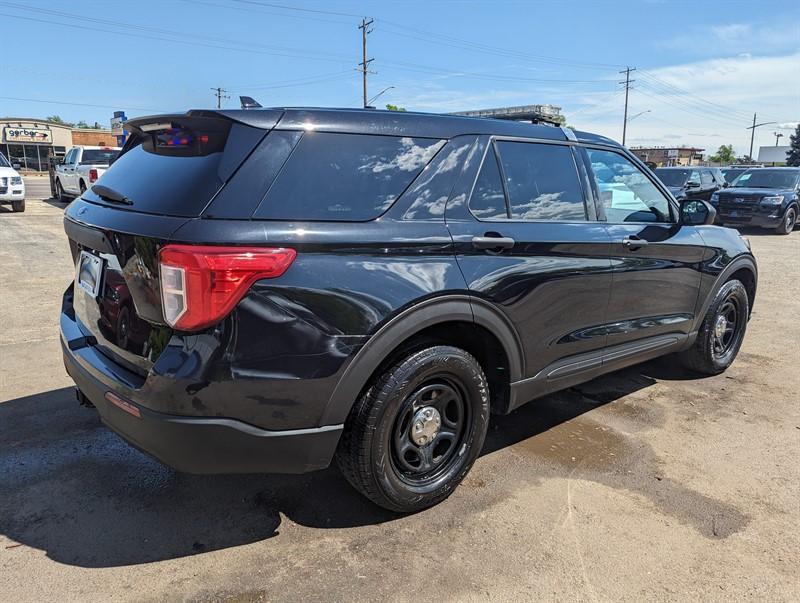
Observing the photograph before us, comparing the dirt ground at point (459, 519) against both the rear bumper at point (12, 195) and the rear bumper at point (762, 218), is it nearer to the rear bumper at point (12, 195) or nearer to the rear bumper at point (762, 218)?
the rear bumper at point (12, 195)

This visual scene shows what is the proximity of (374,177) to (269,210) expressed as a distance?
533mm

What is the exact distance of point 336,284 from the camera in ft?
7.84

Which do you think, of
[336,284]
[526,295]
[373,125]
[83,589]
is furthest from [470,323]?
[83,589]

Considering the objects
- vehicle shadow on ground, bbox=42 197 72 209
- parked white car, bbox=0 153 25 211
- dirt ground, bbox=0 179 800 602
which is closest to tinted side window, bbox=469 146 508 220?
dirt ground, bbox=0 179 800 602

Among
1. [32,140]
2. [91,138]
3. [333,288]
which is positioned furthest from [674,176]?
[91,138]

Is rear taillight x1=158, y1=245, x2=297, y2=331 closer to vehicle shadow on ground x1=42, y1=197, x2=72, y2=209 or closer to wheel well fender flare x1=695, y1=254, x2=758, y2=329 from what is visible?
wheel well fender flare x1=695, y1=254, x2=758, y2=329

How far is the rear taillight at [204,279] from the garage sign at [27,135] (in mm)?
60310

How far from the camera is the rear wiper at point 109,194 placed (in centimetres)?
266

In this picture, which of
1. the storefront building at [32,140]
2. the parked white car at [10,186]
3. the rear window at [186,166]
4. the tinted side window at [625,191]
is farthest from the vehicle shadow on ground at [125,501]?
the storefront building at [32,140]

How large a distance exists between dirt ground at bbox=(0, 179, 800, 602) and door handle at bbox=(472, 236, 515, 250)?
50.3 inches

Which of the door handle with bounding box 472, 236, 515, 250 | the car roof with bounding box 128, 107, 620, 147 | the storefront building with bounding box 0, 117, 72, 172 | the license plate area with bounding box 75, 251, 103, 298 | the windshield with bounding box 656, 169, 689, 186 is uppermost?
the storefront building with bounding box 0, 117, 72, 172

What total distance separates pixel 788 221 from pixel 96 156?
19866mm

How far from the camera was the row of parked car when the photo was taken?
1622 centimetres

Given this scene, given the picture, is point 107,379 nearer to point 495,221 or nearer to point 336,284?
point 336,284
